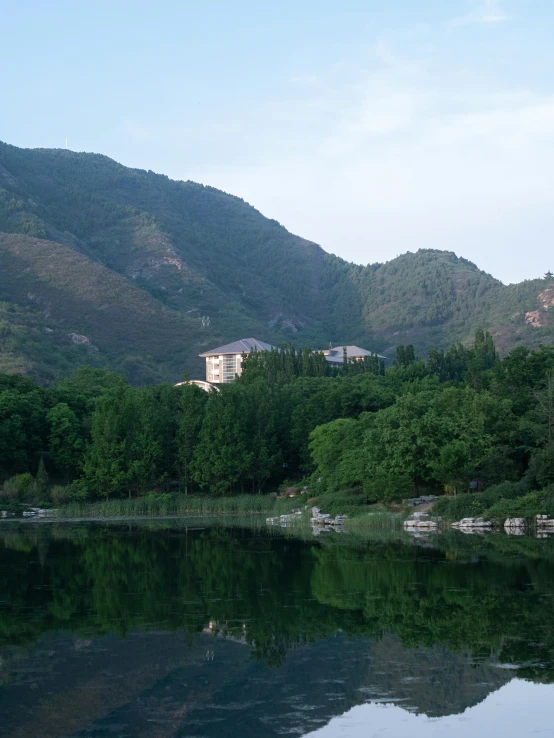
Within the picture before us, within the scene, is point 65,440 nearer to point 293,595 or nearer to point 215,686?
point 293,595

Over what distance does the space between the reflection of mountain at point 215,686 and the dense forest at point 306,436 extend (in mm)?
23606

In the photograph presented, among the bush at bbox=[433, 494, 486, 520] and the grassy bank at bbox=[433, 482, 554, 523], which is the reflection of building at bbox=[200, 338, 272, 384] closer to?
the bush at bbox=[433, 494, 486, 520]

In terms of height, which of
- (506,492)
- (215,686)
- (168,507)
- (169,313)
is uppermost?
(169,313)

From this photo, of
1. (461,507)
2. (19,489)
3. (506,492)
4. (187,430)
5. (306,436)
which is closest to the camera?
(461,507)

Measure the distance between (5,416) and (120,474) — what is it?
9.51m

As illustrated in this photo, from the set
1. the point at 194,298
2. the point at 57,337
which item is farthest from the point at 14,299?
the point at 194,298

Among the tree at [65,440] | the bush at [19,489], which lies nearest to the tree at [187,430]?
the tree at [65,440]

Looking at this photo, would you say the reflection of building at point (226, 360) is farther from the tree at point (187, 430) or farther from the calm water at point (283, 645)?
the calm water at point (283, 645)

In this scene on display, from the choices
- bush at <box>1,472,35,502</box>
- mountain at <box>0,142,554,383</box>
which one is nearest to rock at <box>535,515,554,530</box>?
bush at <box>1,472,35,502</box>

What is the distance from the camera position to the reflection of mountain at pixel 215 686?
11773 mm

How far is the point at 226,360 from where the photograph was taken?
413ft

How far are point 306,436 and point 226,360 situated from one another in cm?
6359

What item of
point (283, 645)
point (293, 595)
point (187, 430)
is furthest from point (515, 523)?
point (187, 430)

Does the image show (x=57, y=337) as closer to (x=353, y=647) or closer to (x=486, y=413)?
(x=486, y=413)
